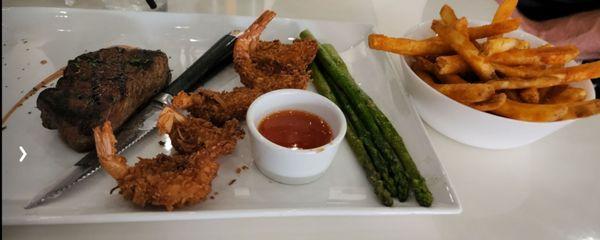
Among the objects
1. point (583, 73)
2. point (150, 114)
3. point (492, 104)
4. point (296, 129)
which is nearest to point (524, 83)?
point (492, 104)

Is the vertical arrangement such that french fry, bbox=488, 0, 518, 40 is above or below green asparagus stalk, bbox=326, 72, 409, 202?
above

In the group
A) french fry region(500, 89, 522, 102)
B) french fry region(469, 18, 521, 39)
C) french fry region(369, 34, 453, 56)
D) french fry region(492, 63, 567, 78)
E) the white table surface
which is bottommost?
the white table surface

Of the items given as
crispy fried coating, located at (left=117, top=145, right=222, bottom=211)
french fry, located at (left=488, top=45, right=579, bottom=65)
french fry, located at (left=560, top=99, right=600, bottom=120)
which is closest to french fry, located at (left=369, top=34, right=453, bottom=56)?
french fry, located at (left=488, top=45, right=579, bottom=65)

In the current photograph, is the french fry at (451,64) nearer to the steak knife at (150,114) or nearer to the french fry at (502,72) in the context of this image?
the french fry at (502,72)

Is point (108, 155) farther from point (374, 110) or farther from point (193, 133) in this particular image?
point (374, 110)

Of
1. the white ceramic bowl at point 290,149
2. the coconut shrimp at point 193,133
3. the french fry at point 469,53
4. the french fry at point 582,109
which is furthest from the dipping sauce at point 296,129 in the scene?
the french fry at point 582,109

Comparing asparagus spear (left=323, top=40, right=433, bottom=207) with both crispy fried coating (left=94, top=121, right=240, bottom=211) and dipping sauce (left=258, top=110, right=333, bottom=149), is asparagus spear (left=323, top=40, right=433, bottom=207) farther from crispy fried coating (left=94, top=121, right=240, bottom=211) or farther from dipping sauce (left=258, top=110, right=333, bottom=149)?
crispy fried coating (left=94, top=121, right=240, bottom=211)
